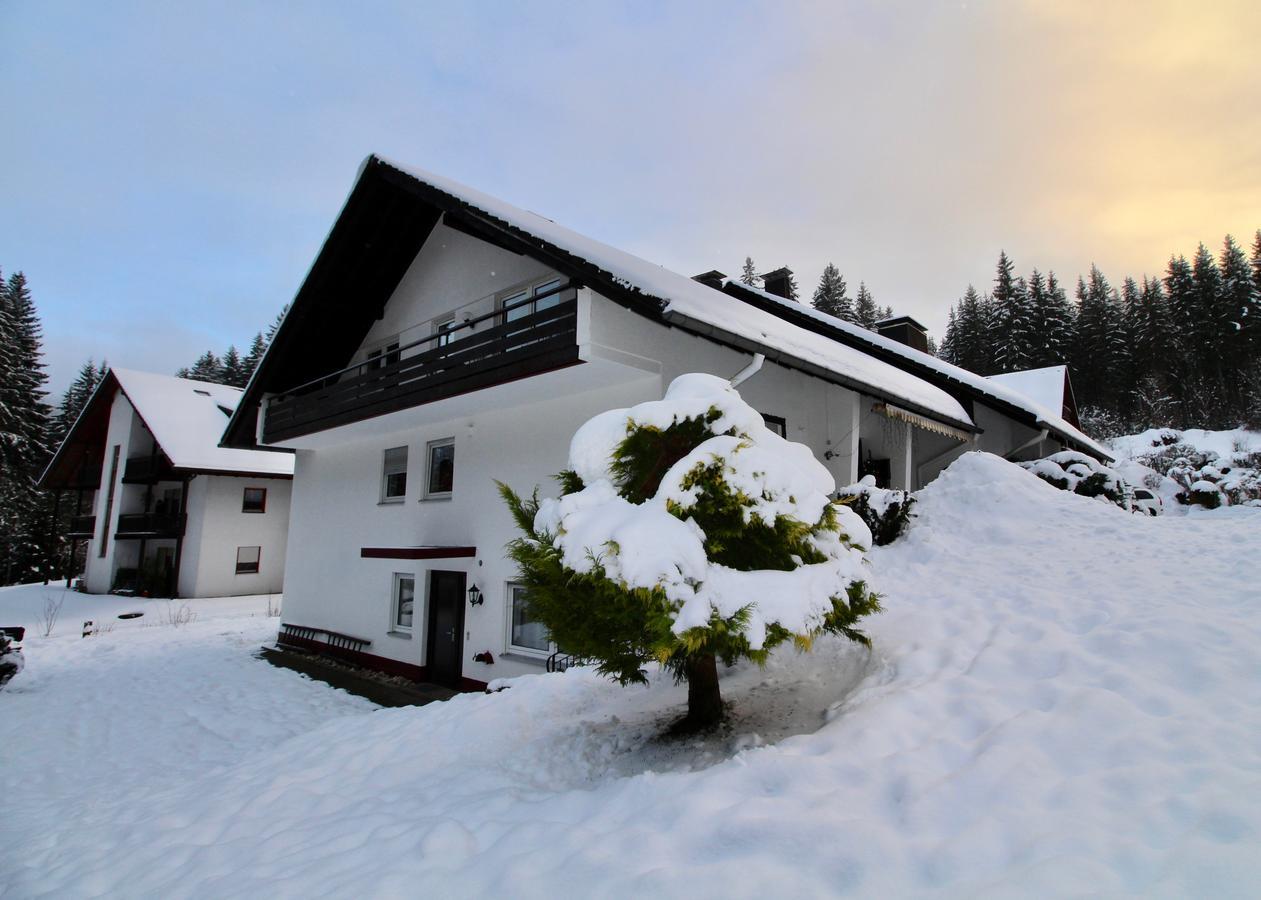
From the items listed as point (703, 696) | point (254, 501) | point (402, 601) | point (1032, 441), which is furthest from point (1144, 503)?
point (254, 501)

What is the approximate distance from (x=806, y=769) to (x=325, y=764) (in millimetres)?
4724

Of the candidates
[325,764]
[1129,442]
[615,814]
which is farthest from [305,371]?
[1129,442]

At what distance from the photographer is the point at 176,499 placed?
24.2 metres

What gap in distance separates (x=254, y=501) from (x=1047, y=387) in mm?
31962

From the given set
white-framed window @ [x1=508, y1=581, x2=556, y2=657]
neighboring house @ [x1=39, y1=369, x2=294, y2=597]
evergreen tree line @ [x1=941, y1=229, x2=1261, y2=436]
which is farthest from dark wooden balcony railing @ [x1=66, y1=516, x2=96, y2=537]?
evergreen tree line @ [x1=941, y1=229, x2=1261, y2=436]

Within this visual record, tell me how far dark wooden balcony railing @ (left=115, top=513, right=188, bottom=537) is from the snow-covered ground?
16.5m

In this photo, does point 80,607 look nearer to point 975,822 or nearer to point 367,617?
point 367,617

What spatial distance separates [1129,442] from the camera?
30.0 m

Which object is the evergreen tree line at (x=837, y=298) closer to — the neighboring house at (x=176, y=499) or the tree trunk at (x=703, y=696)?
the neighboring house at (x=176, y=499)

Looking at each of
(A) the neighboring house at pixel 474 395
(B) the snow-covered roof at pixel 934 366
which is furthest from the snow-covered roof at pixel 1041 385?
(A) the neighboring house at pixel 474 395

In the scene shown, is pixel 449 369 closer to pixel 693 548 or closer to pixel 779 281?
pixel 693 548

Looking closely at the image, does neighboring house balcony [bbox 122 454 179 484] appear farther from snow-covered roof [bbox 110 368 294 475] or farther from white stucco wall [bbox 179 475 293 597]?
white stucco wall [bbox 179 475 293 597]

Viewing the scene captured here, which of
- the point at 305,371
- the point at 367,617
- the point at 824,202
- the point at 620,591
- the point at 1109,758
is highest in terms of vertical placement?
the point at 824,202

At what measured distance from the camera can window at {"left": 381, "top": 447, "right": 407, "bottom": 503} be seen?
42.2 feet
